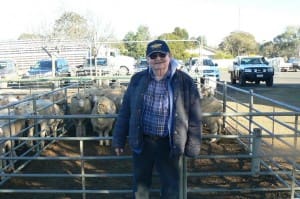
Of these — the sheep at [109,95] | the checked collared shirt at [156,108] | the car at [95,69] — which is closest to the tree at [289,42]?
the car at [95,69]

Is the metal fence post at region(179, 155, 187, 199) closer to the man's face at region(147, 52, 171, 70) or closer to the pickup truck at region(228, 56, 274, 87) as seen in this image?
the man's face at region(147, 52, 171, 70)

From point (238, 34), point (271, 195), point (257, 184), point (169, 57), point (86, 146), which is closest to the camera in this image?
point (169, 57)

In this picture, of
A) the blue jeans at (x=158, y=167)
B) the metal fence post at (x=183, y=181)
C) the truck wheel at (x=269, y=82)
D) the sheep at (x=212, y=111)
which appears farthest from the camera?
the truck wheel at (x=269, y=82)

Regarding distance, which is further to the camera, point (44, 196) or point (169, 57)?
point (44, 196)

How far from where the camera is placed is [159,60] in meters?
3.62

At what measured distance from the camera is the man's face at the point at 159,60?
3.60 m

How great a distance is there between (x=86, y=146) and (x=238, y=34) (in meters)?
72.2

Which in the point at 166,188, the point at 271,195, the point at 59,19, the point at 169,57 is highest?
the point at 59,19

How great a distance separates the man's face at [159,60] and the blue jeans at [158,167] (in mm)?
664

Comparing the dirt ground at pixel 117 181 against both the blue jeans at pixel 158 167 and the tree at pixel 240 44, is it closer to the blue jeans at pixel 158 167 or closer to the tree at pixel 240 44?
the blue jeans at pixel 158 167

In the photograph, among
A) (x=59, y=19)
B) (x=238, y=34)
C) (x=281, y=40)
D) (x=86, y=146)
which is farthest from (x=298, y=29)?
(x=86, y=146)

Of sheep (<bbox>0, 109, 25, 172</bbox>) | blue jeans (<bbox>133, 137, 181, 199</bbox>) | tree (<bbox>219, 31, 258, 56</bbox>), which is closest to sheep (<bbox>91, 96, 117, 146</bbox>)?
sheep (<bbox>0, 109, 25, 172</bbox>)

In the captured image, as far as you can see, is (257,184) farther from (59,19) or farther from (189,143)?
(59,19)

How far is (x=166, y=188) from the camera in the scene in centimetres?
393
